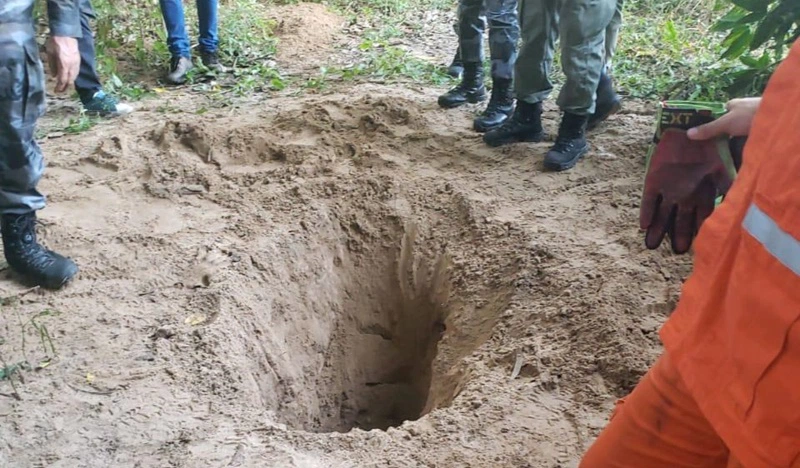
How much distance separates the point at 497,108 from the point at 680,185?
2.33 metres

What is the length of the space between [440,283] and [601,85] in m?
1.53

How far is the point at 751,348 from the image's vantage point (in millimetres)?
1007

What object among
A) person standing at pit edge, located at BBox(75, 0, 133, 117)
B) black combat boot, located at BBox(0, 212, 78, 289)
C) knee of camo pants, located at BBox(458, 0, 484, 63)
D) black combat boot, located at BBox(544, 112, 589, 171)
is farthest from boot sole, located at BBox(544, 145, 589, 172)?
person standing at pit edge, located at BBox(75, 0, 133, 117)

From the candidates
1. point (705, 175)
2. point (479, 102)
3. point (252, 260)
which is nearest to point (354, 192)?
point (252, 260)

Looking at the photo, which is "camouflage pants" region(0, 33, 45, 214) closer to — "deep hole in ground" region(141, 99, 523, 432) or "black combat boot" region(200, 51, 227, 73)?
"deep hole in ground" region(141, 99, 523, 432)

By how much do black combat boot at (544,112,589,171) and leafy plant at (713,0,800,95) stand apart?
87 cm

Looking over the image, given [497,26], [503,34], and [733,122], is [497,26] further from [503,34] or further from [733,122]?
[733,122]

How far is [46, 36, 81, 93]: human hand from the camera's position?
8.11ft

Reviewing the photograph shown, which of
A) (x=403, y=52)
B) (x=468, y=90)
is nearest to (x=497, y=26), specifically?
(x=468, y=90)

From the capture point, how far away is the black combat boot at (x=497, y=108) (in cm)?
377

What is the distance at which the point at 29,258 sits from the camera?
2.58 metres

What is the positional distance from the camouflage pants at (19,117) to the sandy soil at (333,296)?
0.33m

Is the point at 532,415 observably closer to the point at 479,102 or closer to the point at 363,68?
the point at 479,102

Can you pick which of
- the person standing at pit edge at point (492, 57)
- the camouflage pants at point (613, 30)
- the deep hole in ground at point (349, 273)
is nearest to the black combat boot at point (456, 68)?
the person standing at pit edge at point (492, 57)
